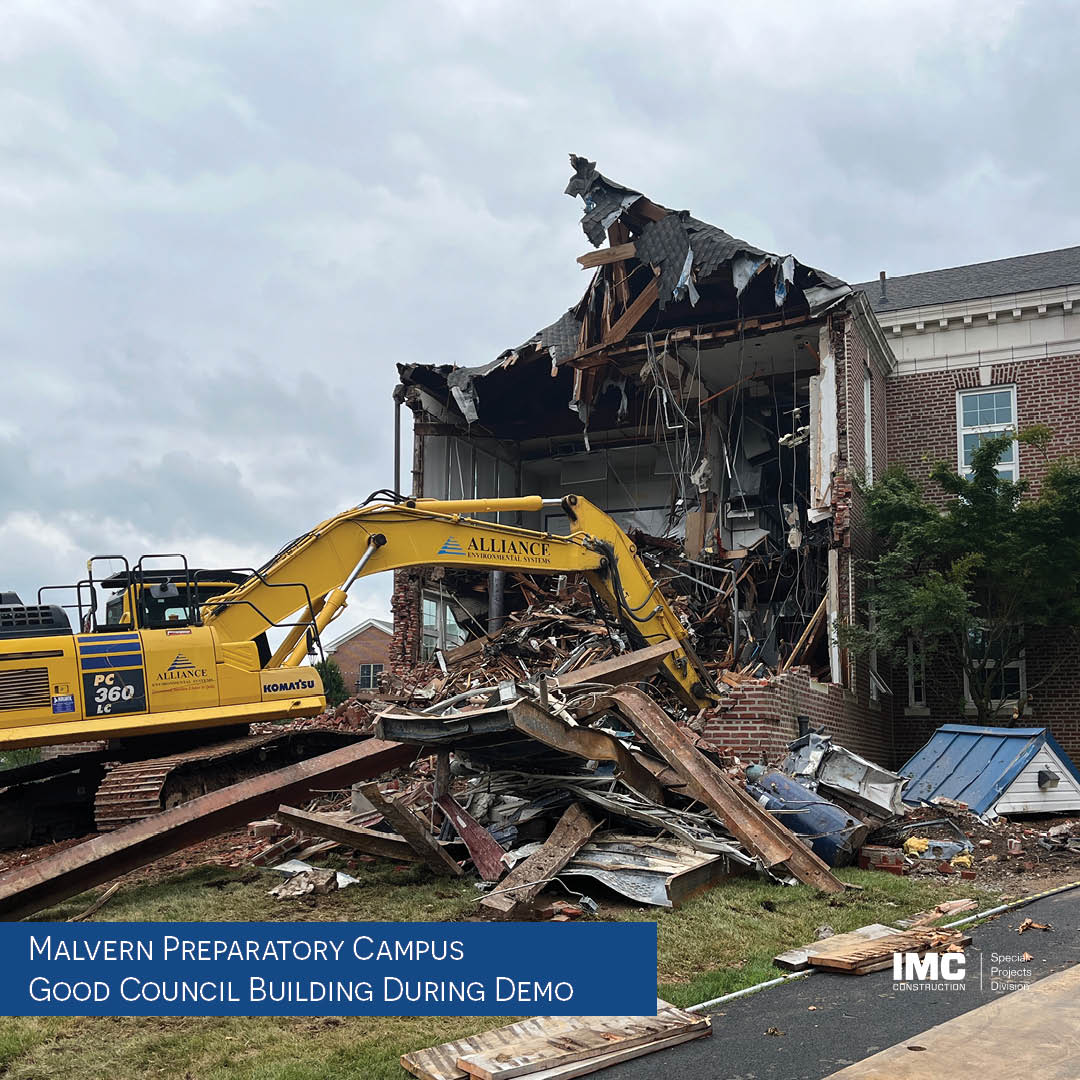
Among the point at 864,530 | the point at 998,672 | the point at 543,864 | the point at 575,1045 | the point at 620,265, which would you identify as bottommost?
the point at 575,1045

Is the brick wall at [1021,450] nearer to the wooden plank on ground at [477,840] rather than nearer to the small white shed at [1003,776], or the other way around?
the small white shed at [1003,776]

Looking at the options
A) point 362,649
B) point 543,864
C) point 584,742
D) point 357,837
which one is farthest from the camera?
point 362,649

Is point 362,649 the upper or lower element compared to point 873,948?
upper

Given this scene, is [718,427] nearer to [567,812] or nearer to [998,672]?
[998,672]

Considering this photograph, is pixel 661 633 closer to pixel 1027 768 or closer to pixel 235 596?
pixel 1027 768

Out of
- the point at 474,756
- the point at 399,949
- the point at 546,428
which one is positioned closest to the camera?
the point at 399,949

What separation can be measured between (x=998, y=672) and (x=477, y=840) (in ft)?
46.1

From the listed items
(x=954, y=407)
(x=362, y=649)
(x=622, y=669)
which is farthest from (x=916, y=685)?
(x=362, y=649)

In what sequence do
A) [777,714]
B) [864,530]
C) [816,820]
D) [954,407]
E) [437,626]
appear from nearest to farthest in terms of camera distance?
[816,820] → [777,714] → [864,530] → [954,407] → [437,626]

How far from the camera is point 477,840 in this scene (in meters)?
8.99

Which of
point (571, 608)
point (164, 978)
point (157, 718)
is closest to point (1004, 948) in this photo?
point (164, 978)

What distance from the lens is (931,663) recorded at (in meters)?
20.1

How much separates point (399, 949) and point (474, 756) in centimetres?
282

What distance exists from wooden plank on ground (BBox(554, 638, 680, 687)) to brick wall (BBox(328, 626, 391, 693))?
127 feet
